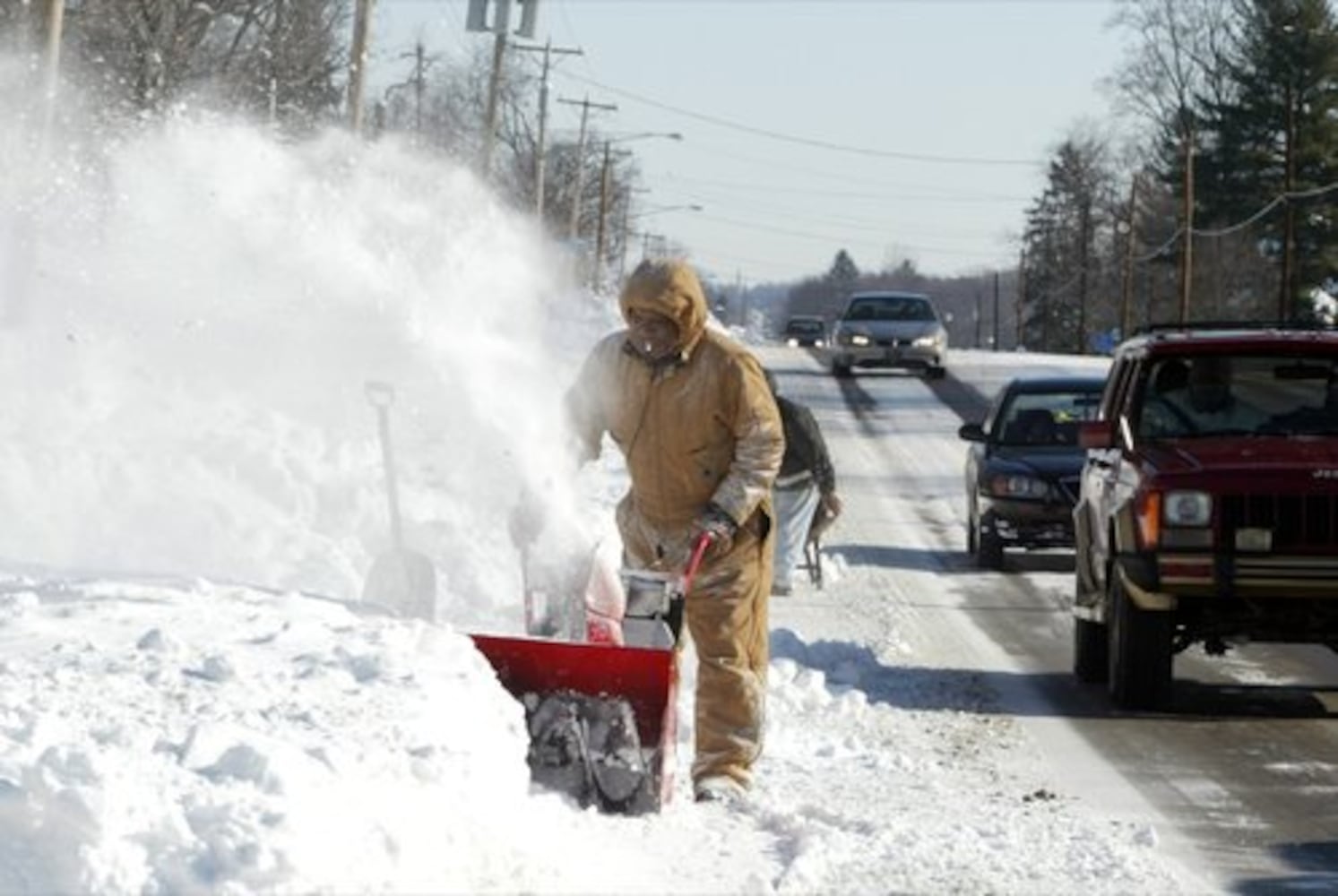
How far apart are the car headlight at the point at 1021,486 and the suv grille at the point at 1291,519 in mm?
8636

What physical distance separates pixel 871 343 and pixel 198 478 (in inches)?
1351

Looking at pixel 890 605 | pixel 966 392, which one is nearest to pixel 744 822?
pixel 890 605

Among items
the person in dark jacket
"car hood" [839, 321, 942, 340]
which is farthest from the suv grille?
"car hood" [839, 321, 942, 340]

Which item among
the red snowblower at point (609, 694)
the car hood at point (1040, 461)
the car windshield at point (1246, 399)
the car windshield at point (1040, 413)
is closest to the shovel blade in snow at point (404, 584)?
the red snowblower at point (609, 694)

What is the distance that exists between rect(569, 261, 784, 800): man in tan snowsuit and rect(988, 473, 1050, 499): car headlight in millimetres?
12213

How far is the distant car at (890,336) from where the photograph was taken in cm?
4884

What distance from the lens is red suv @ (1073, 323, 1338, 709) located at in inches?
494

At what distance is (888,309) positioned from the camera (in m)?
49.8

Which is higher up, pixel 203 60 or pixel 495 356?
pixel 203 60

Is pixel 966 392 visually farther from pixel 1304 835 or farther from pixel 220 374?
pixel 1304 835

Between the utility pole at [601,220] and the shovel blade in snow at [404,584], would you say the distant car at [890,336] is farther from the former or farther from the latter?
the utility pole at [601,220]

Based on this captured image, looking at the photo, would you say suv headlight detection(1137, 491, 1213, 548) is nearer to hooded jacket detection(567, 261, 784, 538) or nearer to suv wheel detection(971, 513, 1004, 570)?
hooded jacket detection(567, 261, 784, 538)

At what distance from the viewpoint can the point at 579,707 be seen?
27.1ft

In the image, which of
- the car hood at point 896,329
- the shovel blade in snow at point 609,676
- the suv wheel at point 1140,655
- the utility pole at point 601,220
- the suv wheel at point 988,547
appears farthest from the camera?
the utility pole at point 601,220
